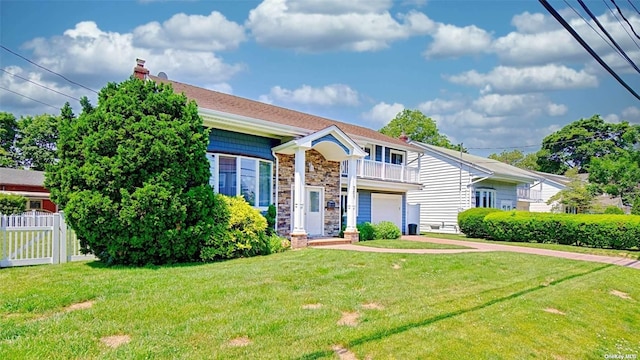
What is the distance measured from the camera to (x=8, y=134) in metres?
42.6

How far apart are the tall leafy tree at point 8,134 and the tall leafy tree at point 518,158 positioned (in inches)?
2384

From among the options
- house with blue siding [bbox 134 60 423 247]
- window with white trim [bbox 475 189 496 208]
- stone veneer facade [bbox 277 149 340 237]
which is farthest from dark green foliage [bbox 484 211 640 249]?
stone veneer facade [bbox 277 149 340 237]

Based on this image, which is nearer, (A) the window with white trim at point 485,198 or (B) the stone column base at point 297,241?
(B) the stone column base at point 297,241

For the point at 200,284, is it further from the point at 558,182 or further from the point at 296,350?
the point at 558,182

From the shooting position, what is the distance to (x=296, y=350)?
437cm

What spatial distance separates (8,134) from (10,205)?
89.5 ft

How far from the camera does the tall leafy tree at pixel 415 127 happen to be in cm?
4672

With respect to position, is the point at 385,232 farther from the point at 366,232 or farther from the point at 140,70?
the point at 140,70

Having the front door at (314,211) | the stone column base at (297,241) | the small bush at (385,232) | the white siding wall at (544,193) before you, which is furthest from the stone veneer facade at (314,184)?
the white siding wall at (544,193)

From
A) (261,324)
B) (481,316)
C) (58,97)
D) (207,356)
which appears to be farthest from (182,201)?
(58,97)

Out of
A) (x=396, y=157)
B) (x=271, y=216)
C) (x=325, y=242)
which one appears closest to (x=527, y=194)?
(x=396, y=157)

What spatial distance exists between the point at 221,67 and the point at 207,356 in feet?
48.8

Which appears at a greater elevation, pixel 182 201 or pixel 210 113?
pixel 210 113

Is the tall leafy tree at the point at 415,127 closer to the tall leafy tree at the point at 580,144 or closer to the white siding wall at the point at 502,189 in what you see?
the tall leafy tree at the point at 580,144
